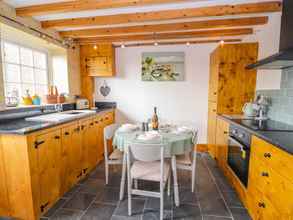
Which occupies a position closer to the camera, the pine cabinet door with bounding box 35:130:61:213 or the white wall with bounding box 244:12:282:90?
the pine cabinet door with bounding box 35:130:61:213

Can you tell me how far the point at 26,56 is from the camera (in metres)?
2.69

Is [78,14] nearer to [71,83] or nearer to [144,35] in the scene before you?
[144,35]

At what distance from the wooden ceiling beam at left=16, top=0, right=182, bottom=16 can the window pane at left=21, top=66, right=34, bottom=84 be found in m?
0.84

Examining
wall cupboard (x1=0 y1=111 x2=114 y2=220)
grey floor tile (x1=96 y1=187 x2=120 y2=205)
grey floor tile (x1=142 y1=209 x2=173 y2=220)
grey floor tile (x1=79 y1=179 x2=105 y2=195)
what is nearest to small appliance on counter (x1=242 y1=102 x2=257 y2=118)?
grey floor tile (x1=142 y1=209 x2=173 y2=220)

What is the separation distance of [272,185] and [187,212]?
87cm

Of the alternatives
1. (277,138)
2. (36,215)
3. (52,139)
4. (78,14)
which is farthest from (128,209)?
(78,14)

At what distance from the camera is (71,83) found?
10.8 feet

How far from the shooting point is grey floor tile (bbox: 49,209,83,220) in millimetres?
1710

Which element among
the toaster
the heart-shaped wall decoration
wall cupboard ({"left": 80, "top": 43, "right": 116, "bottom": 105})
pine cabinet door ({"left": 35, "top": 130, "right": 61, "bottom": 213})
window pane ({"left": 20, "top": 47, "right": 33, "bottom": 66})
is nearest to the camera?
pine cabinet door ({"left": 35, "top": 130, "right": 61, "bottom": 213})

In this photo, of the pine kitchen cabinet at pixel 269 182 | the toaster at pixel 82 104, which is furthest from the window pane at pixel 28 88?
the pine kitchen cabinet at pixel 269 182

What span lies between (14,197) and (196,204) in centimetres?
187

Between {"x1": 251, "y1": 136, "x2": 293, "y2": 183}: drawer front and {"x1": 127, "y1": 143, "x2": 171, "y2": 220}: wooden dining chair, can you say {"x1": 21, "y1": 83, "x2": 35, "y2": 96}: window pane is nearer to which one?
{"x1": 127, "y1": 143, "x2": 171, "y2": 220}: wooden dining chair

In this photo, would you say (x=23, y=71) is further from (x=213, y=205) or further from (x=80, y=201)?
(x=213, y=205)

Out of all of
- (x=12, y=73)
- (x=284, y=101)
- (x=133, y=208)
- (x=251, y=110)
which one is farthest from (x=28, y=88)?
(x=284, y=101)
